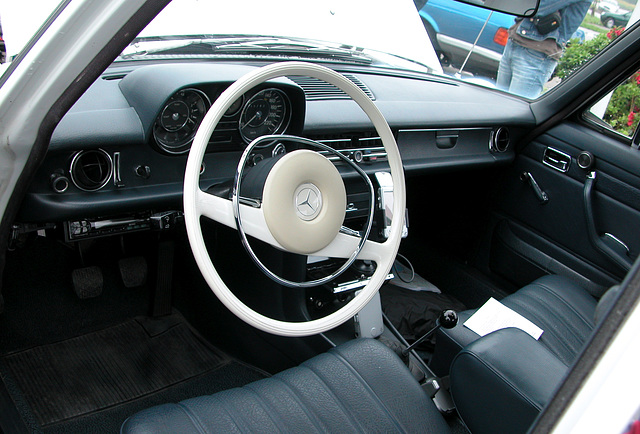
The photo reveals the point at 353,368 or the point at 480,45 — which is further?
the point at 480,45

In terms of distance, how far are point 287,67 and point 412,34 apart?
62.4 inches

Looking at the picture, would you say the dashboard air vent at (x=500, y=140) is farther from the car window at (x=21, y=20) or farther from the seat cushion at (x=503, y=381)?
the car window at (x=21, y=20)

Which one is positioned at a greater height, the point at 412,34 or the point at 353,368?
the point at 412,34

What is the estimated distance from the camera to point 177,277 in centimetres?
279

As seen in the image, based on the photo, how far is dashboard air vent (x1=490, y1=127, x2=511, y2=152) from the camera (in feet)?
8.98

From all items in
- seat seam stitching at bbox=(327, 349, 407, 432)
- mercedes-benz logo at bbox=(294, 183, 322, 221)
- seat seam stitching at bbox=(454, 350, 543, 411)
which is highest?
mercedes-benz logo at bbox=(294, 183, 322, 221)

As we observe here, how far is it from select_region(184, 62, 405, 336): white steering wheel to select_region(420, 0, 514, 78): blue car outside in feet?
6.99

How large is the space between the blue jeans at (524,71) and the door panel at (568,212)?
0.40 m

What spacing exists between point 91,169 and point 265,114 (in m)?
0.56

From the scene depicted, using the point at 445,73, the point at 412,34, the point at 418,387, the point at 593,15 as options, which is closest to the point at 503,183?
the point at 445,73

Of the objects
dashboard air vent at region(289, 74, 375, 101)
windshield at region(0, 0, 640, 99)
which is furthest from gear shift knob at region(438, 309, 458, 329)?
windshield at region(0, 0, 640, 99)

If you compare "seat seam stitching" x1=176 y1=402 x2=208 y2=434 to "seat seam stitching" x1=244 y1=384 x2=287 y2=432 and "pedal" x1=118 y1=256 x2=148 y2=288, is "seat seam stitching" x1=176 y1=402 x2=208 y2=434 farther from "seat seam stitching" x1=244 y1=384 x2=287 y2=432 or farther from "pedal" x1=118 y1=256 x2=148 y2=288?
"pedal" x1=118 y1=256 x2=148 y2=288

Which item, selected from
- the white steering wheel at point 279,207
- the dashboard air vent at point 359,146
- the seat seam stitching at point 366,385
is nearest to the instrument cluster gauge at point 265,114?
the dashboard air vent at point 359,146

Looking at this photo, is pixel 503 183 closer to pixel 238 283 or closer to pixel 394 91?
pixel 394 91
